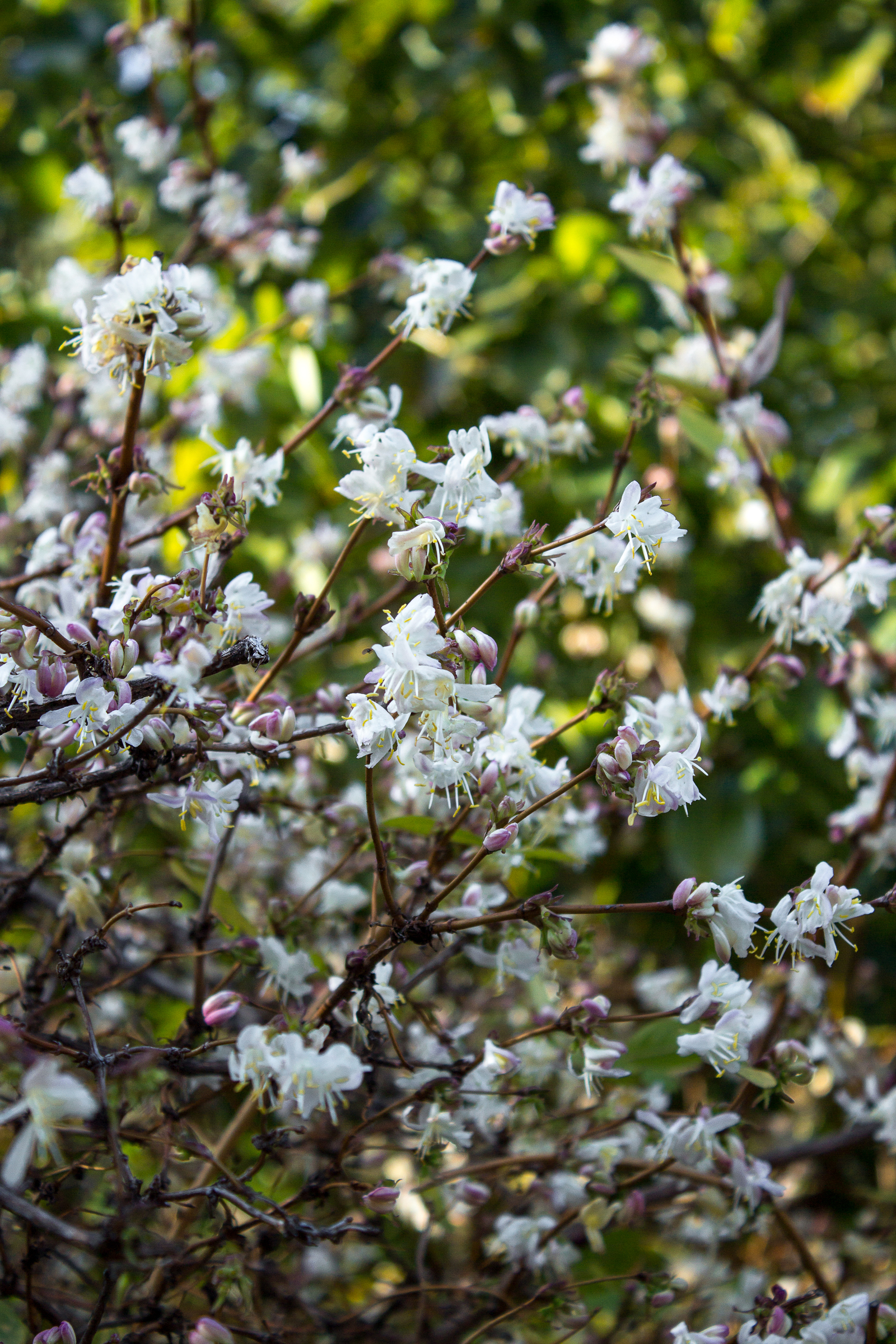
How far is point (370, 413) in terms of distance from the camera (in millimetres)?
847

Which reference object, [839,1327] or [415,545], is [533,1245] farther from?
[415,545]

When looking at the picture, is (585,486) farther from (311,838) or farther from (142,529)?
(311,838)

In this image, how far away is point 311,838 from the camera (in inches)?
37.7

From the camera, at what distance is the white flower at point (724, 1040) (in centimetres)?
71

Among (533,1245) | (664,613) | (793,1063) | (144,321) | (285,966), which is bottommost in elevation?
(664,613)

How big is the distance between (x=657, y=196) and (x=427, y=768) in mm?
844

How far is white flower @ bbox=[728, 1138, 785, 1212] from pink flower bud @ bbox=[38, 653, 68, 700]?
25.0 inches

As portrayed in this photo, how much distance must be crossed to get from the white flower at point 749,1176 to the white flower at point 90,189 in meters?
1.21

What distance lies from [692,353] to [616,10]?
790 millimetres

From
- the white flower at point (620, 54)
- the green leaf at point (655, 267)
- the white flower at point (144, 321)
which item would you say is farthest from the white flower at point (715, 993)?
Result: the white flower at point (620, 54)

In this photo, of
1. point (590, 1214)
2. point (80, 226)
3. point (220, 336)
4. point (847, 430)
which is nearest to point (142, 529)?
point (220, 336)

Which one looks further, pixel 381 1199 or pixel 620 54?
pixel 620 54

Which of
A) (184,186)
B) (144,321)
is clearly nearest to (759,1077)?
(144,321)

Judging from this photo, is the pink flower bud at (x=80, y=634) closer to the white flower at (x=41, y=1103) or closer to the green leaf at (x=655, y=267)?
the white flower at (x=41, y=1103)
